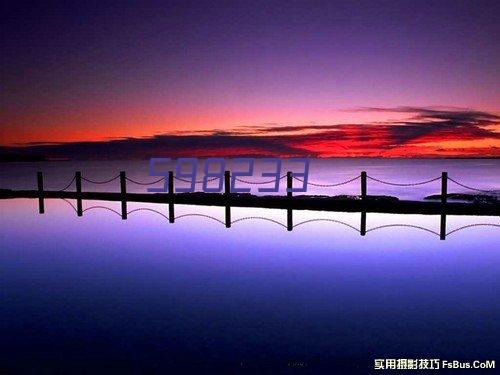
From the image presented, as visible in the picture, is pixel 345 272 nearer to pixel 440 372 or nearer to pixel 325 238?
pixel 325 238

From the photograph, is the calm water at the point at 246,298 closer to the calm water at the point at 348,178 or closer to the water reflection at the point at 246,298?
the water reflection at the point at 246,298

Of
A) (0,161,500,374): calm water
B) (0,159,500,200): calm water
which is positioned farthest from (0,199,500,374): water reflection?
(0,159,500,200): calm water

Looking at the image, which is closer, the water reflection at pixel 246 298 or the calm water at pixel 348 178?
the water reflection at pixel 246 298

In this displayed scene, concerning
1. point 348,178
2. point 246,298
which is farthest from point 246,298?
point 348,178

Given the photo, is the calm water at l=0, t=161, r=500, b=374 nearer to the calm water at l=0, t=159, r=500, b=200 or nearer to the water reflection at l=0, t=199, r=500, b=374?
the water reflection at l=0, t=199, r=500, b=374

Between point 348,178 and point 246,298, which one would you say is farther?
point 348,178

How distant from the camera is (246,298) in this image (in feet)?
28.1

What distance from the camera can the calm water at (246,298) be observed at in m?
6.01

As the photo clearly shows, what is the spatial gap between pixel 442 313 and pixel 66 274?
26.6 ft

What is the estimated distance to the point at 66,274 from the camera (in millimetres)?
10523

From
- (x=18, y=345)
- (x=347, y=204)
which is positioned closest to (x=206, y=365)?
(x=18, y=345)

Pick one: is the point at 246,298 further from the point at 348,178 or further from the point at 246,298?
the point at 348,178

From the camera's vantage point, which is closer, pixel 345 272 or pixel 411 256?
pixel 345 272

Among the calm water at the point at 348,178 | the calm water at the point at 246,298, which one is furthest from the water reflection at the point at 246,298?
the calm water at the point at 348,178
